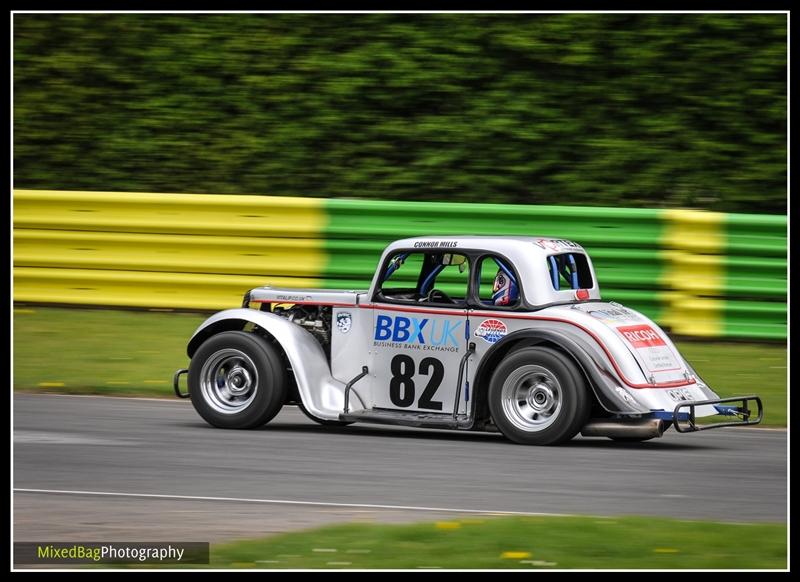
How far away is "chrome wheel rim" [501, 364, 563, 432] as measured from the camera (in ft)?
34.7

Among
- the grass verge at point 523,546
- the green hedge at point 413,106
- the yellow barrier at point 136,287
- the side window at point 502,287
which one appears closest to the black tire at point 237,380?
the side window at point 502,287

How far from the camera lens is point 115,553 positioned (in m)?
6.93

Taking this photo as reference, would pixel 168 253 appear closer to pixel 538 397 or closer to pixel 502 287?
pixel 502 287

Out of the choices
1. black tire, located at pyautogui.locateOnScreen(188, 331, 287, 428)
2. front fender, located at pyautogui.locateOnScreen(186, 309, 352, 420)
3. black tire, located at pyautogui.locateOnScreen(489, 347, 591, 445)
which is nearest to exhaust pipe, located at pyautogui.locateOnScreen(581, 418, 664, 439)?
black tire, located at pyautogui.locateOnScreen(489, 347, 591, 445)

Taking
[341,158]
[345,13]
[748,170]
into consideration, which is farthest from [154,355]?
[748,170]

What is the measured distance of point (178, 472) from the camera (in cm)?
970

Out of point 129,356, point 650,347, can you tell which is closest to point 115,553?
point 650,347

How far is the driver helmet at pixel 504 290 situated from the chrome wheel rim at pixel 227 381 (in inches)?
88.0

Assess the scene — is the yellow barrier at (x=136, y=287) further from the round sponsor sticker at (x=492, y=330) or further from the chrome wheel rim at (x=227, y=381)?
the round sponsor sticker at (x=492, y=330)

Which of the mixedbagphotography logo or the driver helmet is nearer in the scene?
the mixedbagphotography logo

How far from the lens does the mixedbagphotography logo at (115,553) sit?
6.82 meters

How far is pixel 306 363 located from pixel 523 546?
4618mm

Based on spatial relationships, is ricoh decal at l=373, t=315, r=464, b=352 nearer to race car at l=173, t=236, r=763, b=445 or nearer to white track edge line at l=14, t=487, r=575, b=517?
race car at l=173, t=236, r=763, b=445

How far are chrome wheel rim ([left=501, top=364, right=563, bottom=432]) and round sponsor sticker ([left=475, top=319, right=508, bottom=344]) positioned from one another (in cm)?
38
